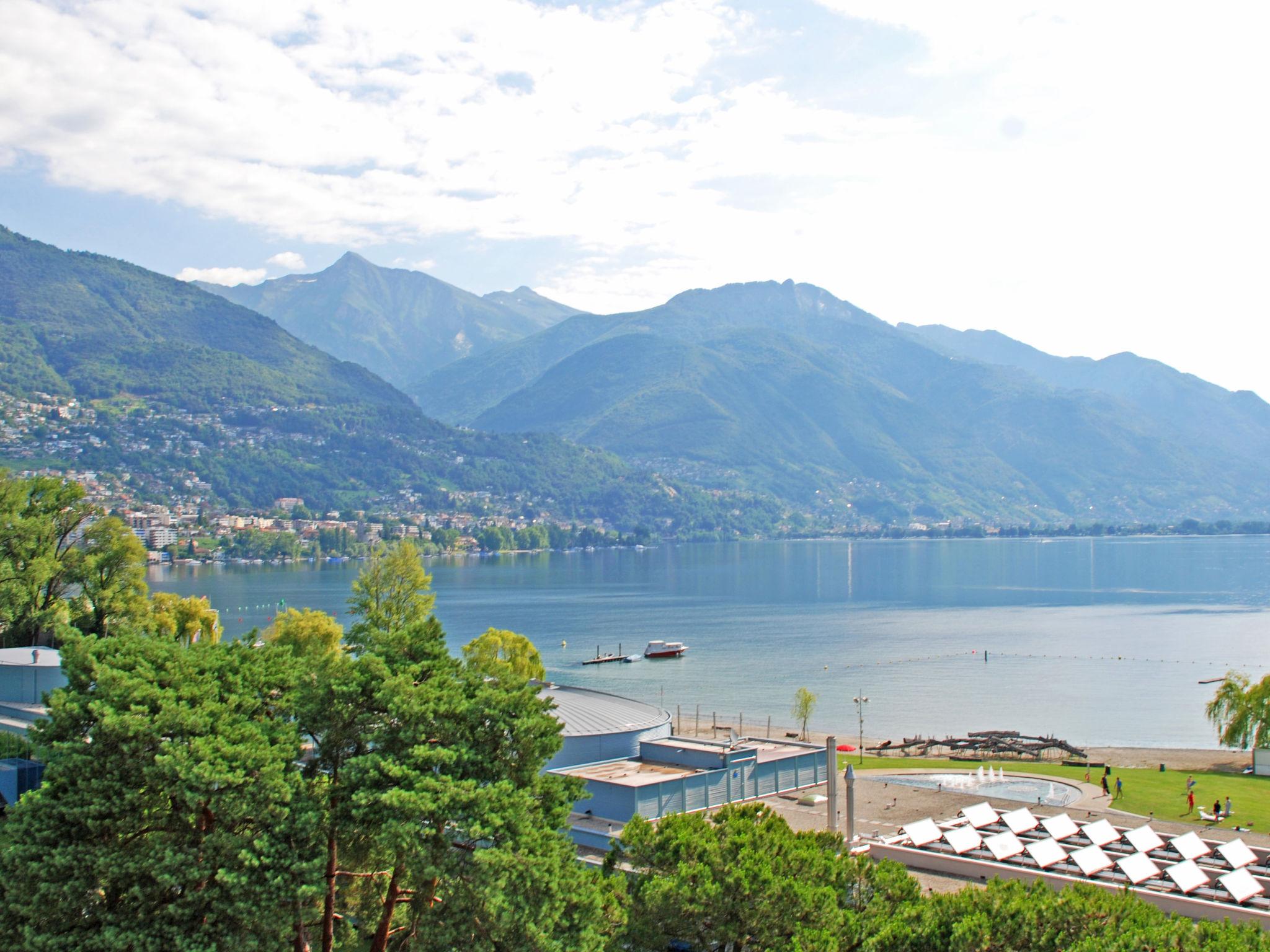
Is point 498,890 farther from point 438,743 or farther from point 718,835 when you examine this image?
point 718,835

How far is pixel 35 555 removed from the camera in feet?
192

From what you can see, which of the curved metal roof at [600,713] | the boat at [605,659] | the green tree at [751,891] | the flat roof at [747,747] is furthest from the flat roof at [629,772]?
the boat at [605,659]

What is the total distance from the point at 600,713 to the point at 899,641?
8469 centimetres

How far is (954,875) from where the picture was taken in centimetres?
3152

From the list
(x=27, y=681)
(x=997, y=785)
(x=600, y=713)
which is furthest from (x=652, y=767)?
(x=27, y=681)

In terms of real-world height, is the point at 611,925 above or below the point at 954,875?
above

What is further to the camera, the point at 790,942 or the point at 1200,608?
the point at 1200,608

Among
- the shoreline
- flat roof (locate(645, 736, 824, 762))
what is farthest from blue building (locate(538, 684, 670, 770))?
the shoreline

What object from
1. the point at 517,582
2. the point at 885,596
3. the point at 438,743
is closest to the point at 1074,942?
the point at 438,743

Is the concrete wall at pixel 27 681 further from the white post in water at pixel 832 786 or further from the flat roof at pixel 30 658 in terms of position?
the white post in water at pixel 832 786

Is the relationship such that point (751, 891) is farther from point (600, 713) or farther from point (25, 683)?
point (25, 683)

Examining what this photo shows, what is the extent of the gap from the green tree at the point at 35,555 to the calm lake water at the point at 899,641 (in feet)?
133

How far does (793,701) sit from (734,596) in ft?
302

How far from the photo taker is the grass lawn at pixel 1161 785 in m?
42.5
